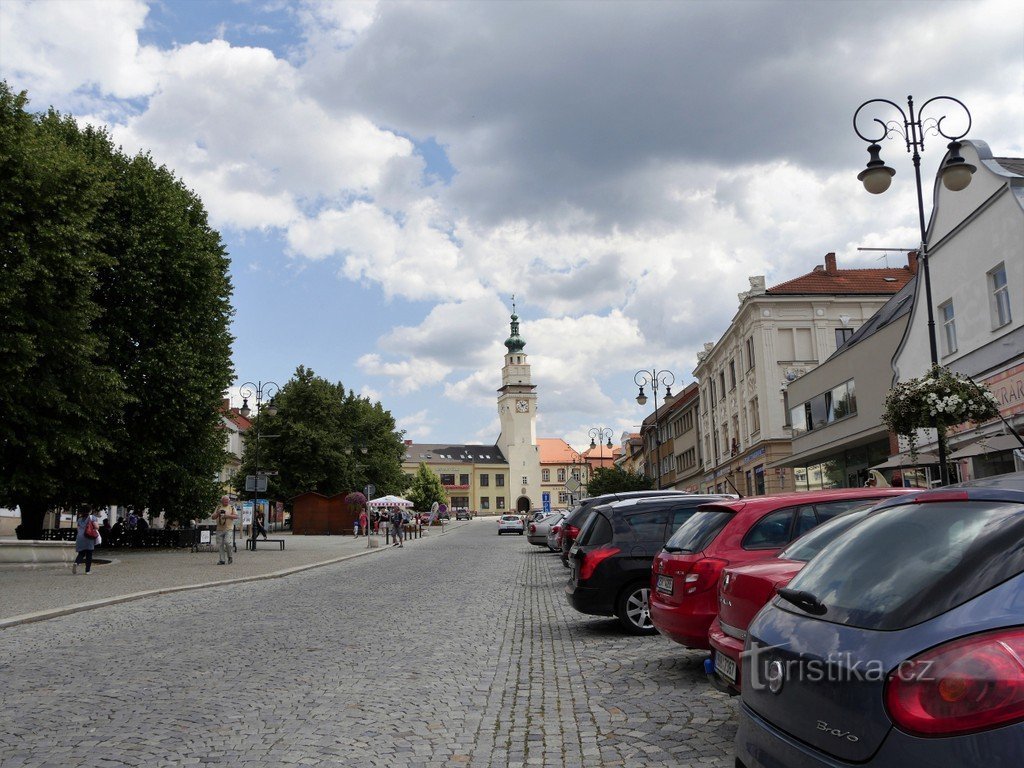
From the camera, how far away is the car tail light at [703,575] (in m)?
7.37

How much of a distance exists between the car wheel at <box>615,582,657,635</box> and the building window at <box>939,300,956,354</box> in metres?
18.2

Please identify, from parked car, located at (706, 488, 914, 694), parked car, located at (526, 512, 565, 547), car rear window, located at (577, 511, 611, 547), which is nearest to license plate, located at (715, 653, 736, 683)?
parked car, located at (706, 488, 914, 694)

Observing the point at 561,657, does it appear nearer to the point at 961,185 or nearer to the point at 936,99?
the point at 961,185

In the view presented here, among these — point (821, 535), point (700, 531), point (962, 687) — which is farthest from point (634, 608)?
point (962, 687)

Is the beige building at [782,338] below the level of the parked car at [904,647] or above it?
above

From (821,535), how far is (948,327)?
2293cm

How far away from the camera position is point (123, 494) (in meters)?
30.9

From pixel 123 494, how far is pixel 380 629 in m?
22.8

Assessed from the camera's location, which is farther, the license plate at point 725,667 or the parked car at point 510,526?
the parked car at point 510,526

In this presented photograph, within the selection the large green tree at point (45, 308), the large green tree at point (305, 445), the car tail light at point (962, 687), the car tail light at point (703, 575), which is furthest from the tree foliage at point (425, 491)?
the car tail light at point (962, 687)

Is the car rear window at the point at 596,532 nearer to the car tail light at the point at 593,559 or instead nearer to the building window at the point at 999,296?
the car tail light at the point at 593,559

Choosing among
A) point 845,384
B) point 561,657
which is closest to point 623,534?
point 561,657

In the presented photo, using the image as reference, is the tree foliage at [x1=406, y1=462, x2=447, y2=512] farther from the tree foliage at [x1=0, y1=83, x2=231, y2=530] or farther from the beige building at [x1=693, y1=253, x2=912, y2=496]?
the tree foliage at [x1=0, y1=83, x2=231, y2=530]

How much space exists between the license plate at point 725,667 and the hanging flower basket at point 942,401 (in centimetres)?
1178
